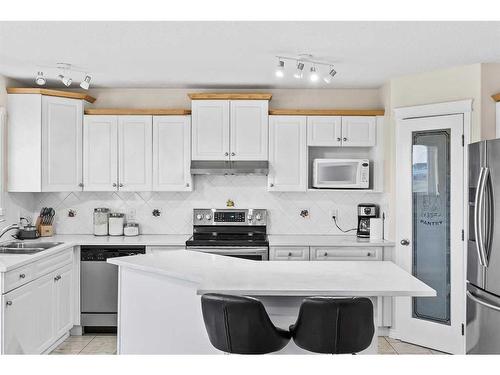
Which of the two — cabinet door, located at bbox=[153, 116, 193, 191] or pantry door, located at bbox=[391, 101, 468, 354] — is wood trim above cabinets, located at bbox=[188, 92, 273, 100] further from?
pantry door, located at bbox=[391, 101, 468, 354]

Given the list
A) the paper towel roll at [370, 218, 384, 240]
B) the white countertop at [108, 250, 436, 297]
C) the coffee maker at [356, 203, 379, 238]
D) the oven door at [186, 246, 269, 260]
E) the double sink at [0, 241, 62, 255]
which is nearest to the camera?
the white countertop at [108, 250, 436, 297]

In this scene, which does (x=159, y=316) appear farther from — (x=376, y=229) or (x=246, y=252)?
(x=376, y=229)

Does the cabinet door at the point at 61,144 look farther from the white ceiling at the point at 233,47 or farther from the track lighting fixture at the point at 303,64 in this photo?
the track lighting fixture at the point at 303,64

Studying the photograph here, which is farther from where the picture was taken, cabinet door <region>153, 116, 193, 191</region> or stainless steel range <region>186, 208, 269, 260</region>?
stainless steel range <region>186, 208, 269, 260</region>

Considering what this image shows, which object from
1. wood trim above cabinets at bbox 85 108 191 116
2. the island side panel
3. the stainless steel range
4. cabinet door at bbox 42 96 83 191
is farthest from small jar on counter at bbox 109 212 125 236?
the island side panel

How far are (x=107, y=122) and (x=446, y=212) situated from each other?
3.20 m

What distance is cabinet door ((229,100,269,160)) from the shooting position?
4.61 metres

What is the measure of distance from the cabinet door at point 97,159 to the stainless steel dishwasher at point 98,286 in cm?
64

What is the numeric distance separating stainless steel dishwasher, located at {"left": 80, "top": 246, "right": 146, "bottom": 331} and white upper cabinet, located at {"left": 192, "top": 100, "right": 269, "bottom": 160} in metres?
1.22

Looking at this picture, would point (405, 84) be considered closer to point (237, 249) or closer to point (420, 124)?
point (420, 124)

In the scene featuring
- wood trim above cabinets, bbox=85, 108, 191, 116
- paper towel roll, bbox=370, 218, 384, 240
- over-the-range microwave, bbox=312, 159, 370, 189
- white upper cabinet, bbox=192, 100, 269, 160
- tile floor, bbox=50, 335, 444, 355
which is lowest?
tile floor, bbox=50, 335, 444, 355

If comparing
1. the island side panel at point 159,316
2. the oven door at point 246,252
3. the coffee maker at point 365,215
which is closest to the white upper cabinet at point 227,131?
the oven door at point 246,252

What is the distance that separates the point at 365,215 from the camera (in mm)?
4781

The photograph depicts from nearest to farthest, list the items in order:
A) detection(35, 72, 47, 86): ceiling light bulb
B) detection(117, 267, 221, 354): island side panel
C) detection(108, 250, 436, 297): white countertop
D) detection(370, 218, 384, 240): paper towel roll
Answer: detection(108, 250, 436, 297): white countertop, detection(117, 267, 221, 354): island side panel, detection(35, 72, 47, 86): ceiling light bulb, detection(370, 218, 384, 240): paper towel roll
